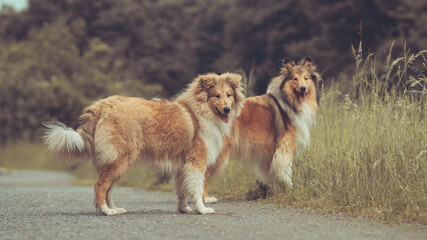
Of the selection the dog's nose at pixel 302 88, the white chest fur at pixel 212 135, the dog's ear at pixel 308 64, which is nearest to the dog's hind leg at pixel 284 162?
the dog's nose at pixel 302 88

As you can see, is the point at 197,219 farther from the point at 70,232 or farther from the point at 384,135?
the point at 384,135

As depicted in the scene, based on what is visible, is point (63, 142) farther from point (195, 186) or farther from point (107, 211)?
point (195, 186)

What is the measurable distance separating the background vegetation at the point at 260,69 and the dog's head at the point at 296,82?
0.94ft

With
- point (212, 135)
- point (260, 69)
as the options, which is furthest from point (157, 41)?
point (212, 135)

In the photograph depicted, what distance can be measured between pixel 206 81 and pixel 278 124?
189 cm

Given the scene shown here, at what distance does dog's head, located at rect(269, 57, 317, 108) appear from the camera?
25.6ft

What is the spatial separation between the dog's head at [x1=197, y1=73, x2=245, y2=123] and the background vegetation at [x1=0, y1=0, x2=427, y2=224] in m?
0.62

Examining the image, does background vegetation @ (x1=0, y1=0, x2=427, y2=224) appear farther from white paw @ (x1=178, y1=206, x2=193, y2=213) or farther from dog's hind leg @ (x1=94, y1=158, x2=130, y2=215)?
dog's hind leg @ (x1=94, y1=158, x2=130, y2=215)

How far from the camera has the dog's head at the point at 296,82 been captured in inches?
307

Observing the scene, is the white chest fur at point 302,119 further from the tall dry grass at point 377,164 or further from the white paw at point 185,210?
the white paw at point 185,210

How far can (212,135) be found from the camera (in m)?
6.32

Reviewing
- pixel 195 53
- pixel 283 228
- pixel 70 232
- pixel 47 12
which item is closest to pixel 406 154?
pixel 283 228

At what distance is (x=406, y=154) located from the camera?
18.2ft

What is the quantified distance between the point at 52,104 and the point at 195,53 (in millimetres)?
12726
